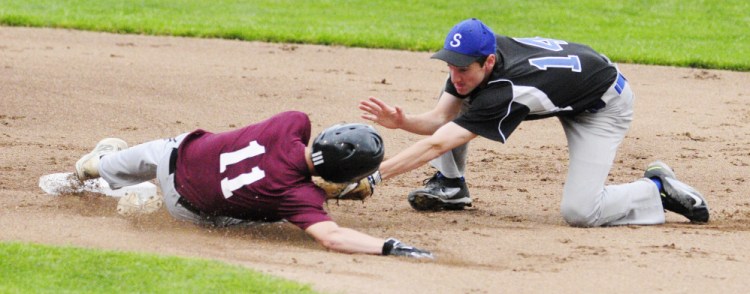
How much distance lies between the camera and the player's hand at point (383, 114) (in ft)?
23.1

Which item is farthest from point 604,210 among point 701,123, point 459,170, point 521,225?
point 701,123

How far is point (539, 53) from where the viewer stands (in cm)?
704

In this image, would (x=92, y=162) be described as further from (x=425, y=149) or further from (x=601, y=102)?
(x=601, y=102)

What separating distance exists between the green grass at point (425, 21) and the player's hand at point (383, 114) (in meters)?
6.89

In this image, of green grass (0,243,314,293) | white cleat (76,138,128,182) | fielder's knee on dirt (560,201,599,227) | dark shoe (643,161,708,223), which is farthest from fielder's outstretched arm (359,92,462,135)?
green grass (0,243,314,293)

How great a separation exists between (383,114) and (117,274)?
2.26m

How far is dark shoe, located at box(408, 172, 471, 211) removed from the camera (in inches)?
300

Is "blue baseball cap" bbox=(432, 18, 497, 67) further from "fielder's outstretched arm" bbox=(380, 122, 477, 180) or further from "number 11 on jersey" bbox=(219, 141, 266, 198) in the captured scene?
"number 11 on jersey" bbox=(219, 141, 266, 198)

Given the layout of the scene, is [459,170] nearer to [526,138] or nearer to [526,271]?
[526,271]

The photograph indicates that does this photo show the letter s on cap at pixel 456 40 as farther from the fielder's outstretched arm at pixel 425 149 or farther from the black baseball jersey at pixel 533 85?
the fielder's outstretched arm at pixel 425 149

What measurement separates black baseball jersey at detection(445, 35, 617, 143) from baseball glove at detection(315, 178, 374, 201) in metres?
0.65

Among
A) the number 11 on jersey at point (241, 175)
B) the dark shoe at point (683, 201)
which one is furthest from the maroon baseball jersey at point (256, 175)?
the dark shoe at point (683, 201)

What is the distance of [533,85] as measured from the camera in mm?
6824

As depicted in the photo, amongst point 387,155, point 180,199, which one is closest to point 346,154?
point 180,199
